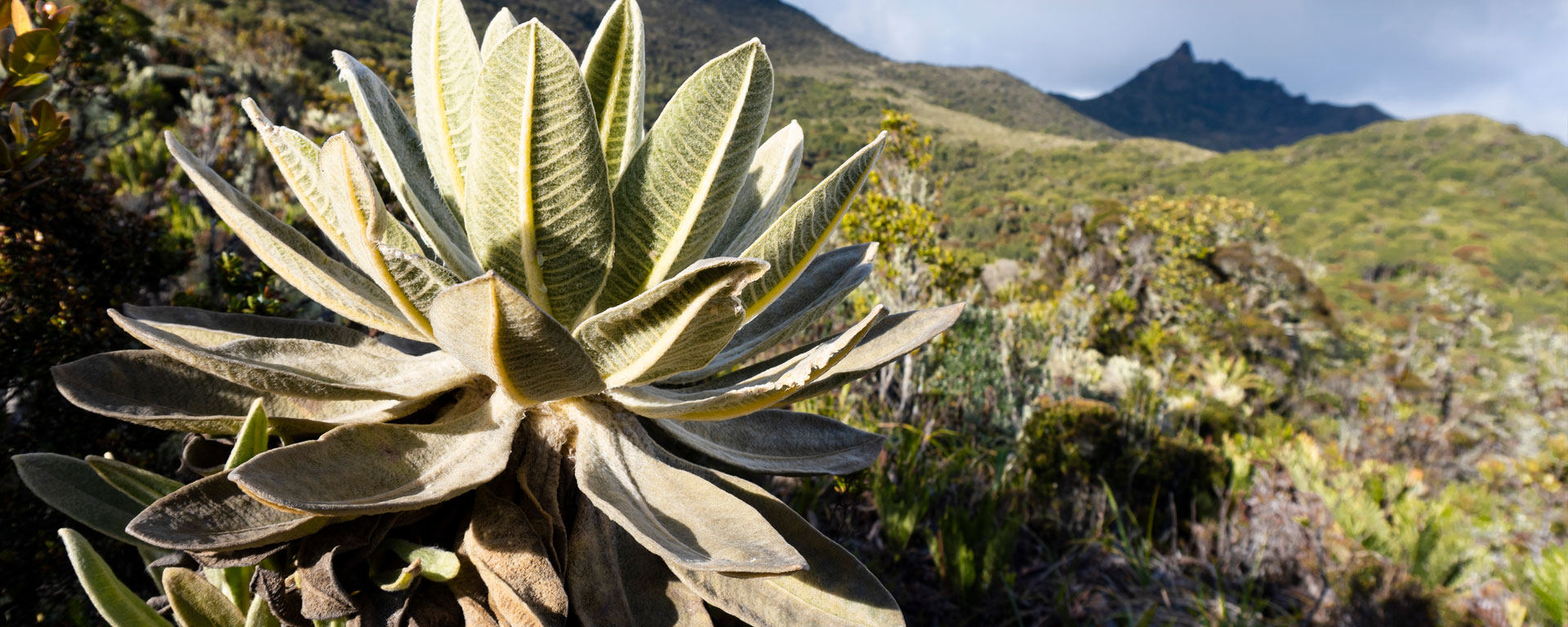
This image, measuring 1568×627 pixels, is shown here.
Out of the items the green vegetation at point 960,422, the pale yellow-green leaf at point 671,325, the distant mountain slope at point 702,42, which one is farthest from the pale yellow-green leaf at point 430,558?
the distant mountain slope at point 702,42

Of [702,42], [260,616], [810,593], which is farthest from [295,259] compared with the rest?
[702,42]

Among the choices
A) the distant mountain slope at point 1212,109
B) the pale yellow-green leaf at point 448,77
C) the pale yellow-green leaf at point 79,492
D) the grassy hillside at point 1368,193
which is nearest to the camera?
the pale yellow-green leaf at point 79,492

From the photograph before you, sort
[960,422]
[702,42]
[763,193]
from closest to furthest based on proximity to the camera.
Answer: [763,193] → [960,422] → [702,42]

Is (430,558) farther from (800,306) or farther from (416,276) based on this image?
(800,306)

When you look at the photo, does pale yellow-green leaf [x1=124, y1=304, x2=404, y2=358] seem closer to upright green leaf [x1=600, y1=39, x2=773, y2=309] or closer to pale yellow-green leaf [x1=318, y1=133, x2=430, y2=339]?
pale yellow-green leaf [x1=318, y1=133, x2=430, y2=339]

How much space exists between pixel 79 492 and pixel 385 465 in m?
0.45

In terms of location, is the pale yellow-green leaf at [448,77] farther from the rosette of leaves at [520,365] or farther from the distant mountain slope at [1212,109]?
the distant mountain slope at [1212,109]

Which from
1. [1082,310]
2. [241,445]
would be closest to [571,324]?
[241,445]

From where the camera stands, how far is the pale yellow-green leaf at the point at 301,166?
2.80ft

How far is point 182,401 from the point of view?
90 centimetres

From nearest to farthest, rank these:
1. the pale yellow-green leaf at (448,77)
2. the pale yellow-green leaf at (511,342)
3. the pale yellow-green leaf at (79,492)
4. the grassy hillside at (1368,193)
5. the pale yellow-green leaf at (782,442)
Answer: the pale yellow-green leaf at (511,342) → the pale yellow-green leaf at (79,492) → the pale yellow-green leaf at (448,77) → the pale yellow-green leaf at (782,442) → the grassy hillside at (1368,193)

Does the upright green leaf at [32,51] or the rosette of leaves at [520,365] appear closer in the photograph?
the rosette of leaves at [520,365]

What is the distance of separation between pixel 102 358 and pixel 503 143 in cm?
61

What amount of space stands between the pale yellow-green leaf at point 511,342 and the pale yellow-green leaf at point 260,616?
383 millimetres
